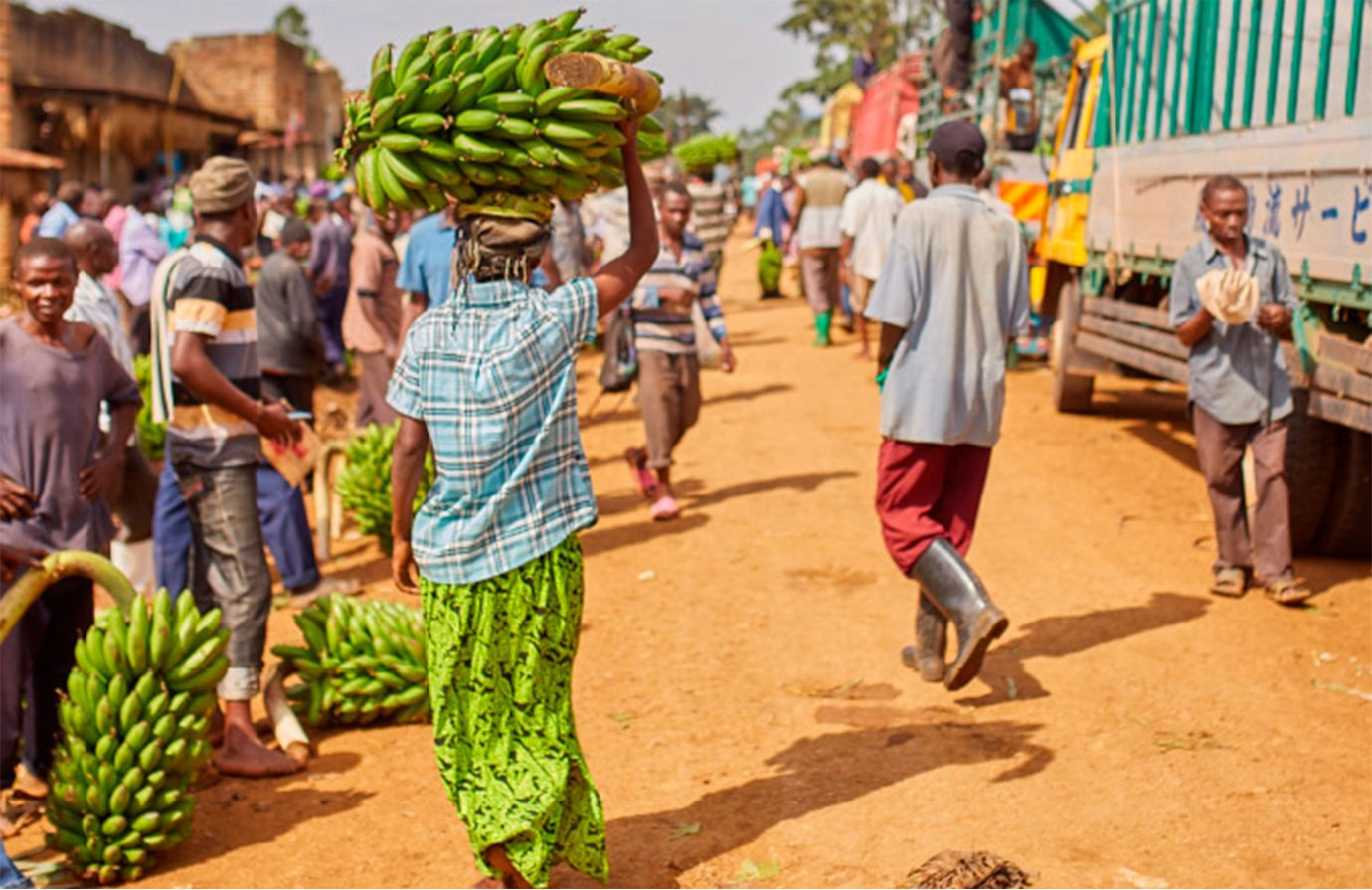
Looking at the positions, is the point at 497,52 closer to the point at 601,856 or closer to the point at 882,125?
the point at 601,856

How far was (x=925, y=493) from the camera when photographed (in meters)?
5.77

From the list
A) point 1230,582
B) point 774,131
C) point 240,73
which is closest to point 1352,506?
point 1230,582

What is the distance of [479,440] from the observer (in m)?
3.82

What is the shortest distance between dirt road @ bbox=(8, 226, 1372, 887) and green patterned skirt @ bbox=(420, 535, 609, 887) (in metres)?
0.50

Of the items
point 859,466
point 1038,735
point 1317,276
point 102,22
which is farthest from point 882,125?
point 1038,735

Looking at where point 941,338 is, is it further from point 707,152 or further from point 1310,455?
point 707,152

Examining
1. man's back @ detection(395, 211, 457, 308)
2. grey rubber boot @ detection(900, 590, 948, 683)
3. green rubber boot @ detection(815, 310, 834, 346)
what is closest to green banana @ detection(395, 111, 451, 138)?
grey rubber boot @ detection(900, 590, 948, 683)

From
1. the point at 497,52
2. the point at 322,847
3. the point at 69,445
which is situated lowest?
the point at 322,847

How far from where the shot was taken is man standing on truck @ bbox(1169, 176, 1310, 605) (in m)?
6.55

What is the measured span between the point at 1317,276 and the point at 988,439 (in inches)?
79.5

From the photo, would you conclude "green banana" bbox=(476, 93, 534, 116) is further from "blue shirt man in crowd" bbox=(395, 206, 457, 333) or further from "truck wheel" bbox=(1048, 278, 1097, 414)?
"truck wheel" bbox=(1048, 278, 1097, 414)

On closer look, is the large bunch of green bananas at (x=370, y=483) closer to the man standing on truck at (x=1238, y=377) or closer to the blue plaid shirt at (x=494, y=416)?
the man standing on truck at (x=1238, y=377)

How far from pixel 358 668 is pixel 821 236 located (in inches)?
455

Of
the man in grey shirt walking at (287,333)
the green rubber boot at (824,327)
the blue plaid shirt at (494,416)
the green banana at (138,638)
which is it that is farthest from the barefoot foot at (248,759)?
the green rubber boot at (824,327)
